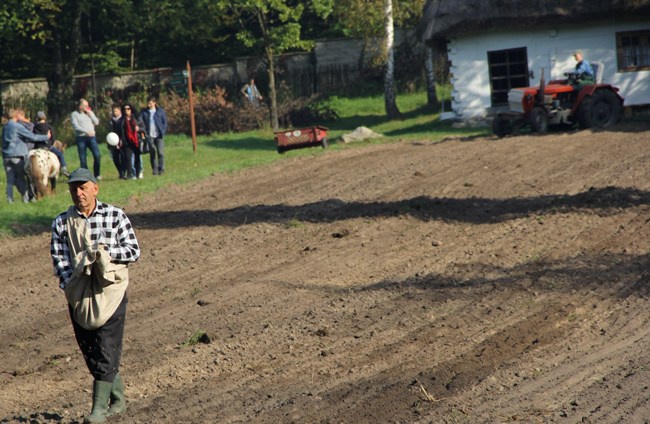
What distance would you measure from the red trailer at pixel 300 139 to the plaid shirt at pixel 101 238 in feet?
59.3

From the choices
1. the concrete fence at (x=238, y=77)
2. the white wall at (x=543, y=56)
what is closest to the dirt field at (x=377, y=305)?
the white wall at (x=543, y=56)

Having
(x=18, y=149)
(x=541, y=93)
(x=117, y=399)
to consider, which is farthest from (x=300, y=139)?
(x=117, y=399)

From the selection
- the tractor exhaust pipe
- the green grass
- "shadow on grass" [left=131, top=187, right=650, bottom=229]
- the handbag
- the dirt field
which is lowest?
the dirt field

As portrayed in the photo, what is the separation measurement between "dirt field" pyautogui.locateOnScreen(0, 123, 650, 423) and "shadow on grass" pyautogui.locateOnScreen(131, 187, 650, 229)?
0.22 feet

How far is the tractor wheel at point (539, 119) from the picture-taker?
23.6m

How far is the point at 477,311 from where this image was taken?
10016 millimetres

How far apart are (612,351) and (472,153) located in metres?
13.2

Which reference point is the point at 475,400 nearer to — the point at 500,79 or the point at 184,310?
the point at 184,310

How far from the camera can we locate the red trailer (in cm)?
2530

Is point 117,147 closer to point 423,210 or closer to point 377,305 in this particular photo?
point 423,210

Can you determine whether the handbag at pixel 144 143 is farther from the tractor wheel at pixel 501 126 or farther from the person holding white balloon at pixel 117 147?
the tractor wheel at pixel 501 126

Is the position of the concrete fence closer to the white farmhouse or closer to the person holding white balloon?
the white farmhouse

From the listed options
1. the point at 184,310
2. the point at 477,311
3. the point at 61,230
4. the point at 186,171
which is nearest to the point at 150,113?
the point at 186,171

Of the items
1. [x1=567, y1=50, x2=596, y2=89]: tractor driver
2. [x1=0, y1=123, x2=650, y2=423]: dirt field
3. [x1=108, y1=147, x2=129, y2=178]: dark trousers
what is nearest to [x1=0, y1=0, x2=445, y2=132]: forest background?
[x1=567, y1=50, x2=596, y2=89]: tractor driver
